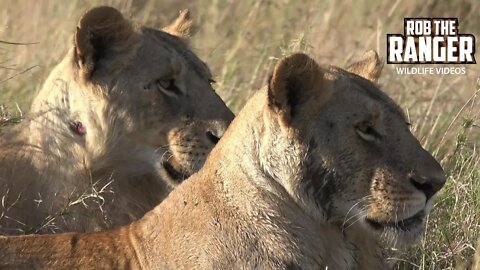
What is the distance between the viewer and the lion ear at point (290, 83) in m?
3.92

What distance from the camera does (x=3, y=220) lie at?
484cm

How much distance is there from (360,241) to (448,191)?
144 cm

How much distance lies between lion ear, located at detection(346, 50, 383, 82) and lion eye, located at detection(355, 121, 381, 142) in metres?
0.47

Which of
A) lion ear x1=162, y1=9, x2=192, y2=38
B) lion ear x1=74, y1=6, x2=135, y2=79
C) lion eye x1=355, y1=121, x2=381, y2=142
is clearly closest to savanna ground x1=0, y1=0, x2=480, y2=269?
lion ear x1=162, y1=9, x2=192, y2=38

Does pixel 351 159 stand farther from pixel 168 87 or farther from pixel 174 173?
pixel 168 87

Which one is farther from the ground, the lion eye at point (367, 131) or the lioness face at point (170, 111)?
the lion eye at point (367, 131)

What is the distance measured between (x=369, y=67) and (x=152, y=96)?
884 mm

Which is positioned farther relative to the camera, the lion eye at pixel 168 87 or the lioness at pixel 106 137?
the lion eye at pixel 168 87

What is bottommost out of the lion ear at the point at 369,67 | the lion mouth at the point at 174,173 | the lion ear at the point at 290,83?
the lion mouth at the point at 174,173

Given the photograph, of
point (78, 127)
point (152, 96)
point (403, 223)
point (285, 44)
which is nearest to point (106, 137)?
point (78, 127)

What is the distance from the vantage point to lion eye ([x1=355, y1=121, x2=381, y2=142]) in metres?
4.04

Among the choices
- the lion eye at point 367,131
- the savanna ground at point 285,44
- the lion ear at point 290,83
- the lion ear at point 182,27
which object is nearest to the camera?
the lion ear at point 290,83

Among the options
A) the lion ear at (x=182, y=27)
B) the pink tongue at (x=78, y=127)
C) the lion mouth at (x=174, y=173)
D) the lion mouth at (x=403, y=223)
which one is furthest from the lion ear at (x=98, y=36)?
the lion mouth at (x=403, y=223)

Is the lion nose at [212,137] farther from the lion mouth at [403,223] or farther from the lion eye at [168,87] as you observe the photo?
the lion mouth at [403,223]
